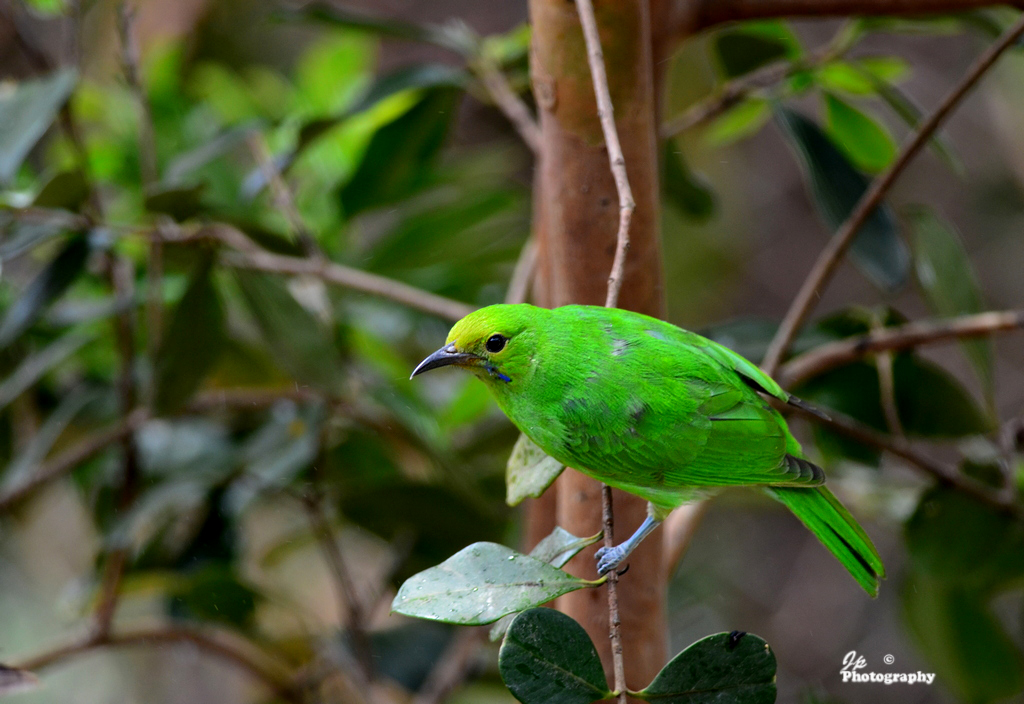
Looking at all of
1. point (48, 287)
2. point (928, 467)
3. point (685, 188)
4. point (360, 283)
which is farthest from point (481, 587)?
point (685, 188)

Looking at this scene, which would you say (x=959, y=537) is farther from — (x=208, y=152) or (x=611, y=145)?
(x=208, y=152)

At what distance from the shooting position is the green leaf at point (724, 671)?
2.91 ft

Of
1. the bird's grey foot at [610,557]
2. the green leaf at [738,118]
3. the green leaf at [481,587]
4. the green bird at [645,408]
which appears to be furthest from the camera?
the green leaf at [738,118]

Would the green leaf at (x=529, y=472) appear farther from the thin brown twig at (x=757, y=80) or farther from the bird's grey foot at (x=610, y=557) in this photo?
the thin brown twig at (x=757, y=80)

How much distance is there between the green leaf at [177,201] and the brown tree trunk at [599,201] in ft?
2.29

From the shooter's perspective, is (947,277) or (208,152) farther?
(208,152)

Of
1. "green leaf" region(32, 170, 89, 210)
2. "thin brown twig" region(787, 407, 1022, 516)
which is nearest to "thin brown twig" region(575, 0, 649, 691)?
"thin brown twig" region(787, 407, 1022, 516)

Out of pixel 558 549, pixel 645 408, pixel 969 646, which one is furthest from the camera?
pixel 969 646

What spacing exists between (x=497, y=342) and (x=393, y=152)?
93 centimetres

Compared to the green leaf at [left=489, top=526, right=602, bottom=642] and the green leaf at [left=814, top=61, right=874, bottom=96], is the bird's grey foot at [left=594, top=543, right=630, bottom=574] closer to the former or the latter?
the green leaf at [left=489, top=526, right=602, bottom=642]

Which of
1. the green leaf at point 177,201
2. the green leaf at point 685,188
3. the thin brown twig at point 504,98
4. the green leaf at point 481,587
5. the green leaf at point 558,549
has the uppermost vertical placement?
the thin brown twig at point 504,98

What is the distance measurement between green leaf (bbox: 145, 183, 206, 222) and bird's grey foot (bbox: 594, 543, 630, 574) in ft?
3.31

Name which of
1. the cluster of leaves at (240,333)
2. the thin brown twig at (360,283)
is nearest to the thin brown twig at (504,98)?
the cluster of leaves at (240,333)

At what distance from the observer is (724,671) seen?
890 millimetres
